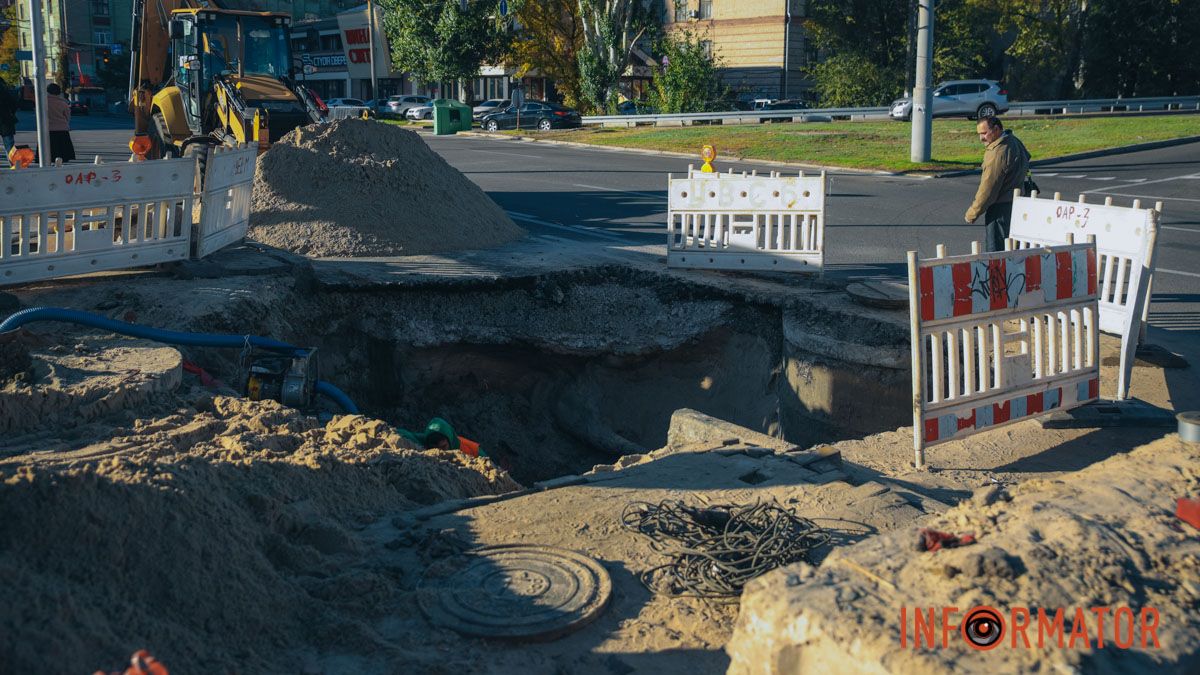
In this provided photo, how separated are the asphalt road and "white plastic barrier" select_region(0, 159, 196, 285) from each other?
562cm

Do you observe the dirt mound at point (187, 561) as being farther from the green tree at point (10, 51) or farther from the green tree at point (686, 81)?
the green tree at point (10, 51)

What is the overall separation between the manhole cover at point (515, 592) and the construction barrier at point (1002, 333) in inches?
102

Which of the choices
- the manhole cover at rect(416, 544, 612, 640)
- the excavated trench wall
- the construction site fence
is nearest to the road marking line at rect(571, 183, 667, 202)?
the excavated trench wall

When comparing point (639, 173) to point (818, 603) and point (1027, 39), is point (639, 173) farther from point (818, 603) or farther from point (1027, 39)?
point (1027, 39)

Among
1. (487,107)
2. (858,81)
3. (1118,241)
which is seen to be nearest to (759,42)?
(858,81)

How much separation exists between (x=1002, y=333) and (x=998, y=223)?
390 centimetres

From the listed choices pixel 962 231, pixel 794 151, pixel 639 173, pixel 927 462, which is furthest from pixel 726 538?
pixel 794 151

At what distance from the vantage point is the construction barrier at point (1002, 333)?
20.3ft

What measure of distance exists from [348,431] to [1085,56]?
45.4m

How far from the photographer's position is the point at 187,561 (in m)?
3.99

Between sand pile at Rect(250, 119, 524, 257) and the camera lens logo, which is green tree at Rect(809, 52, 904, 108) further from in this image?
the camera lens logo

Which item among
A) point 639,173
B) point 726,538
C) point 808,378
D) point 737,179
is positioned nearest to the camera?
point 726,538

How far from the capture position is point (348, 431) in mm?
6652

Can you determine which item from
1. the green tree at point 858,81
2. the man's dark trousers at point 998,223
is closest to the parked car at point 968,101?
the green tree at point 858,81
